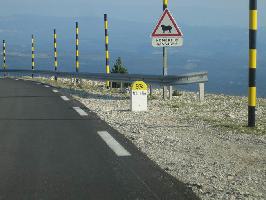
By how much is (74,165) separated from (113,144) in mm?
1602

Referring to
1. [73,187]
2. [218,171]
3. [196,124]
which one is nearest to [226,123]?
[196,124]

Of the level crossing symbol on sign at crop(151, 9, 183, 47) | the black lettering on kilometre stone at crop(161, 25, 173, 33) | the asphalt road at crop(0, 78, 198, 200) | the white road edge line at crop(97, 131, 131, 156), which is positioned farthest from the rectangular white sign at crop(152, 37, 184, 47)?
the white road edge line at crop(97, 131, 131, 156)

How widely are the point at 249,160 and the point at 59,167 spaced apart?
2.44 meters

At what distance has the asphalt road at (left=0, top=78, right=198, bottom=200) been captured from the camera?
5.72 meters

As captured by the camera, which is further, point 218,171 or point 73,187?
point 218,171

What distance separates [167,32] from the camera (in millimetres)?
14820

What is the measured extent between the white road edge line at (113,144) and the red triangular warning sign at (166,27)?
18.0ft

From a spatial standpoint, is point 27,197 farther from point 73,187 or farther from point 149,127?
point 149,127

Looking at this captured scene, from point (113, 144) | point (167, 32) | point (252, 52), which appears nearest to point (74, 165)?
point (113, 144)

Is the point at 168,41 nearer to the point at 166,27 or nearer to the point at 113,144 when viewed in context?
the point at 166,27

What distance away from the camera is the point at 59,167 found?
698 cm

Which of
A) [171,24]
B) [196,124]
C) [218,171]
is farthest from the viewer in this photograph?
[171,24]

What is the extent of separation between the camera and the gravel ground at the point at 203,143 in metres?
6.19

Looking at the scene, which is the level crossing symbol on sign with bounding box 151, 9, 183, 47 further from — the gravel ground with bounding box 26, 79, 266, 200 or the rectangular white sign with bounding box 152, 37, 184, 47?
the gravel ground with bounding box 26, 79, 266, 200
